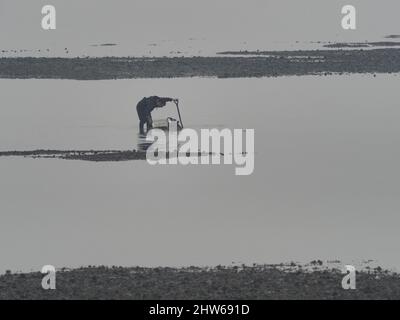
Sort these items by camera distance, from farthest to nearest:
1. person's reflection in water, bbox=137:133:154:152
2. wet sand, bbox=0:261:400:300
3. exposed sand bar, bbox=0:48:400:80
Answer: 1. exposed sand bar, bbox=0:48:400:80
2. person's reflection in water, bbox=137:133:154:152
3. wet sand, bbox=0:261:400:300

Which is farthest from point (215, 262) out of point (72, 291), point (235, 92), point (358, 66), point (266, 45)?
point (266, 45)

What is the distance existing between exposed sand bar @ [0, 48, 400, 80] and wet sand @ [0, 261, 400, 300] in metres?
14.2

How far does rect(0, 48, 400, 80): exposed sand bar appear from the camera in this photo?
87.6ft

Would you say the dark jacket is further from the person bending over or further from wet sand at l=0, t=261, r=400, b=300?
wet sand at l=0, t=261, r=400, b=300

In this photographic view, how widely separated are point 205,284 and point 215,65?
52.1 ft

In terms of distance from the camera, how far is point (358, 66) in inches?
1057

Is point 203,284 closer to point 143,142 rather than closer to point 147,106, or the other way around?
point 143,142

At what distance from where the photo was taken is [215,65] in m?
27.6

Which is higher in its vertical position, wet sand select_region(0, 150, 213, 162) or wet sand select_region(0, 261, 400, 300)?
wet sand select_region(0, 150, 213, 162)

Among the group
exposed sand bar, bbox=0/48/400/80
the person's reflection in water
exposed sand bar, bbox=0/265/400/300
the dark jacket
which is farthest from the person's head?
exposed sand bar, bbox=0/265/400/300

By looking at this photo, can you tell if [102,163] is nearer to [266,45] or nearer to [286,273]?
[286,273]

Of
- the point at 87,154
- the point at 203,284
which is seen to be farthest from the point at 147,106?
the point at 203,284

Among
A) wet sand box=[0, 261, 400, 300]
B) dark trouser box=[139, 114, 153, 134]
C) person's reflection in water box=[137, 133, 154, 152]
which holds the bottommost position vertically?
wet sand box=[0, 261, 400, 300]

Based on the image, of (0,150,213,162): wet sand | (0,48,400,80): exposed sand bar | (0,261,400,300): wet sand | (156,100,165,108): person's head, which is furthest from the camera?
(0,48,400,80): exposed sand bar
